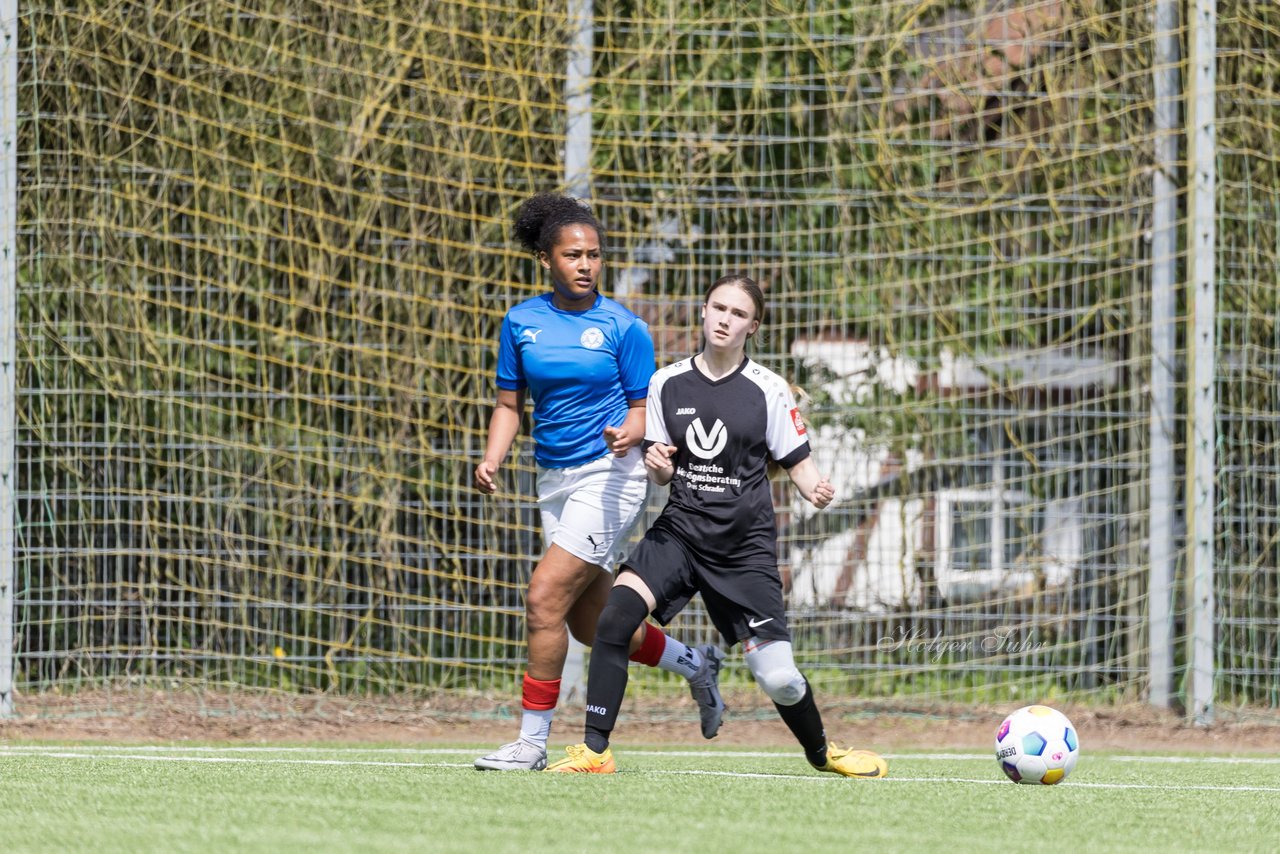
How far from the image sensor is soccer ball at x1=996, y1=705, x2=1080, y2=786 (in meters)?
4.36

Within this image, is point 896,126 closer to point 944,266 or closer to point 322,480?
point 944,266

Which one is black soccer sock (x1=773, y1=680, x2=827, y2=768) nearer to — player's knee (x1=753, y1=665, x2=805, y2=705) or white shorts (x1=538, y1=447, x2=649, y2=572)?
player's knee (x1=753, y1=665, x2=805, y2=705)

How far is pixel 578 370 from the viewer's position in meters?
4.86

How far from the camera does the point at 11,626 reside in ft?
23.1

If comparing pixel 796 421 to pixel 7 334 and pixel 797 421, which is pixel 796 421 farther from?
pixel 7 334

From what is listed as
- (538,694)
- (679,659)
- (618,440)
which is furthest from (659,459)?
(679,659)

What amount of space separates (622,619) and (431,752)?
1.97m

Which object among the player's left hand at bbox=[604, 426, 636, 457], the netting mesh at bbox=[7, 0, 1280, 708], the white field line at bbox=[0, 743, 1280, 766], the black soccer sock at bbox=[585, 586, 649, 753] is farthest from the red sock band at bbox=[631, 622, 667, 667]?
the netting mesh at bbox=[7, 0, 1280, 708]

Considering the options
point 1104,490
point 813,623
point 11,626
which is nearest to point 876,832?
point 813,623

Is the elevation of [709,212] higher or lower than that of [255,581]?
higher

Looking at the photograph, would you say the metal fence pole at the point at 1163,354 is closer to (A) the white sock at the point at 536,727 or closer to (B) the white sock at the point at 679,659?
(B) the white sock at the point at 679,659

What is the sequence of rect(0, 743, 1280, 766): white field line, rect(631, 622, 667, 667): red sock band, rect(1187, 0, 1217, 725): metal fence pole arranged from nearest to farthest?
rect(631, 622, 667, 667): red sock band < rect(0, 743, 1280, 766): white field line < rect(1187, 0, 1217, 725): metal fence pole

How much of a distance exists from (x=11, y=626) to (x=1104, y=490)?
214 inches

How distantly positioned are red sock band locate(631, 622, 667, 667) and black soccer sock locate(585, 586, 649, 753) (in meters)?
0.59
